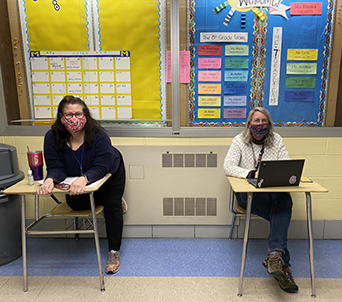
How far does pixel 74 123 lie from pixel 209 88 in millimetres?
1219

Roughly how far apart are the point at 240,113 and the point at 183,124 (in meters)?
0.53

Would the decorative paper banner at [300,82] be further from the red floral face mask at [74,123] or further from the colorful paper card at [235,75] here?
the red floral face mask at [74,123]

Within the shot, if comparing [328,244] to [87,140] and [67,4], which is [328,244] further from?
[67,4]

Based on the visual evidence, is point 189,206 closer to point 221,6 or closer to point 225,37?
point 225,37

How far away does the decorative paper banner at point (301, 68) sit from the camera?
2363 mm

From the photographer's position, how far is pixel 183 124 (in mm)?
2500

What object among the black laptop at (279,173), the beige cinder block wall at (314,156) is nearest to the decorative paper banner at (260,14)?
the beige cinder block wall at (314,156)

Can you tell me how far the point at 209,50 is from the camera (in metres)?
2.37

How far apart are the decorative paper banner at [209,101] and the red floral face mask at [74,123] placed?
3.48 feet

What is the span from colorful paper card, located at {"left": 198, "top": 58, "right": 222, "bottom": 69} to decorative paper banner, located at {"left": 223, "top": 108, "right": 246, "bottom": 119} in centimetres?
40

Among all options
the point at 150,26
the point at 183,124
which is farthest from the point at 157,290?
the point at 150,26

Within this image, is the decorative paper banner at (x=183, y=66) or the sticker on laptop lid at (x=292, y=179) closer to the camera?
the sticker on laptop lid at (x=292, y=179)

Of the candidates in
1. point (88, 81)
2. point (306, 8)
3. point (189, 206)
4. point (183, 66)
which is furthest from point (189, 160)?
point (306, 8)

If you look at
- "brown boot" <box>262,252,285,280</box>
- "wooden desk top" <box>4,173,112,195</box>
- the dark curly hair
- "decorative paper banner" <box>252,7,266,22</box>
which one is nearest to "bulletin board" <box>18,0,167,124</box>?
the dark curly hair
